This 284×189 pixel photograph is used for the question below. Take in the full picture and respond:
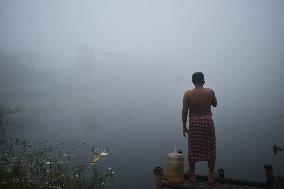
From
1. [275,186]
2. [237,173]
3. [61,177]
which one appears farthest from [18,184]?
[237,173]

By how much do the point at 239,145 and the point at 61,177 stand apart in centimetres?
4427

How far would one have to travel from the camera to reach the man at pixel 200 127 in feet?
21.5

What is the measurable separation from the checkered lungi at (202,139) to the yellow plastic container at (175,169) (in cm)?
28

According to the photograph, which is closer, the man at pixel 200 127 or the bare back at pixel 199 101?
the man at pixel 200 127

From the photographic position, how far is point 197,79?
678 cm

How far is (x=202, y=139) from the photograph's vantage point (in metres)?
6.57

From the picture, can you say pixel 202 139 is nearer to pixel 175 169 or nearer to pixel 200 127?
pixel 200 127

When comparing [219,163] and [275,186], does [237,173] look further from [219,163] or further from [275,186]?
[275,186]

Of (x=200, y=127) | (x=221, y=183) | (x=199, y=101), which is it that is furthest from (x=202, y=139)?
(x=221, y=183)

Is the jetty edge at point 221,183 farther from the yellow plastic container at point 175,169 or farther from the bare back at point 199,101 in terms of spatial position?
the bare back at point 199,101

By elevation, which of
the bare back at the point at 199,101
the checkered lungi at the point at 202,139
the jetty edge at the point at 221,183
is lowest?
the jetty edge at the point at 221,183

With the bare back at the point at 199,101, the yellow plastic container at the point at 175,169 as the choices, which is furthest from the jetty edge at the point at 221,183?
the bare back at the point at 199,101

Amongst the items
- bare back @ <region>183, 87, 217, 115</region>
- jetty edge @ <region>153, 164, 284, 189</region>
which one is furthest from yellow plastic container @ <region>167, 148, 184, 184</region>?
bare back @ <region>183, 87, 217, 115</region>

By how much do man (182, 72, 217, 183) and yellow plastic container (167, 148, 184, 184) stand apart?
9.8 inches
